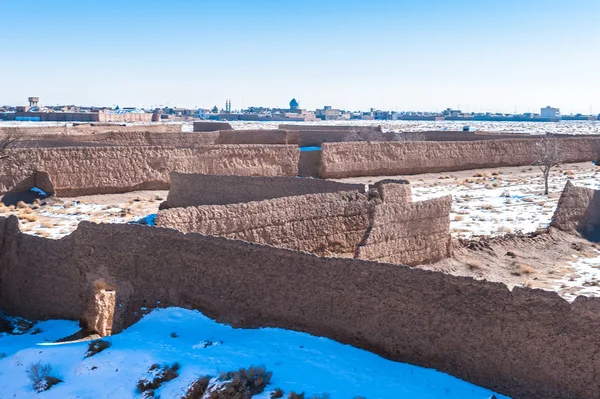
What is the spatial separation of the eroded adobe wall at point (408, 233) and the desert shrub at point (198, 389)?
4345 millimetres

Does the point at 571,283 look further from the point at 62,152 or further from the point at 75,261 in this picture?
the point at 62,152

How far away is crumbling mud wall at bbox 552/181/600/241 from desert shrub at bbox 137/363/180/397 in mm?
11594

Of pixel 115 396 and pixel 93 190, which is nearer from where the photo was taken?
pixel 115 396

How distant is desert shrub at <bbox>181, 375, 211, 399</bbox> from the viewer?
8.14m

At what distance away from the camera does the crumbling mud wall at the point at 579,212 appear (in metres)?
16.9

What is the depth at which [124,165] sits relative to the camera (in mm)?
22781

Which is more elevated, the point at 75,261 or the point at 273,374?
the point at 75,261

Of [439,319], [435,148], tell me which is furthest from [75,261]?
[435,148]

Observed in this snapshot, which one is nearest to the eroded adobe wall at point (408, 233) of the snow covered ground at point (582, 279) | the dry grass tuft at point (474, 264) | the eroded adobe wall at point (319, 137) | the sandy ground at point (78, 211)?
the dry grass tuft at point (474, 264)

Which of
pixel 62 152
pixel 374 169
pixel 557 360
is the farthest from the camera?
pixel 374 169

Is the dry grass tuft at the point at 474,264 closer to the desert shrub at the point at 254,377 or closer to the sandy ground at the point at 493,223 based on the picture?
the sandy ground at the point at 493,223

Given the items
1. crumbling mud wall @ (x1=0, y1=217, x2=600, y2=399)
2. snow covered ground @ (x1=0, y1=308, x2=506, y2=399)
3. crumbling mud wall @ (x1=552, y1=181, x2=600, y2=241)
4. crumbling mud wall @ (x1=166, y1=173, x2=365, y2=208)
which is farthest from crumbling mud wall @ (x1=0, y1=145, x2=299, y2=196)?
snow covered ground @ (x1=0, y1=308, x2=506, y2=399)

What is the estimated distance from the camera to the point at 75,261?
10.9 m

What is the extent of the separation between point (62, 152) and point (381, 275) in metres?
15.8
